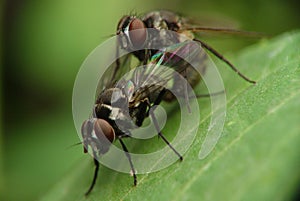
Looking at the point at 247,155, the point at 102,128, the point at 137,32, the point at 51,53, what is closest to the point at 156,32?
the point at 137,32

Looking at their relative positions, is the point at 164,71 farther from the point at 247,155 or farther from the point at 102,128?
the point at 247,155

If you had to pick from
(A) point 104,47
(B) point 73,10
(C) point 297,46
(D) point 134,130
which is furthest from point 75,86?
(C) point 297,46

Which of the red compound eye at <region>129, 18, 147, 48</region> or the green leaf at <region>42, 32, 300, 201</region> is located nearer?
the green leaf at <region>42, 32, 300, 201</region>

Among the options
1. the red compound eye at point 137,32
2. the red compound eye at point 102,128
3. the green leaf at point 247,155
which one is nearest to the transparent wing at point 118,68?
the red compound eye at point 137,32

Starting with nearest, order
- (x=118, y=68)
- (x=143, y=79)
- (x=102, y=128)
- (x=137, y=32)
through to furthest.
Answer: (x=102, y=128) → (x=143, y=79) → (x=137, y=32) → (x=118, y=68)

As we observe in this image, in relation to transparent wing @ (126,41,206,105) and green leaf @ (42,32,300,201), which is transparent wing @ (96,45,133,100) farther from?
green leaf @ (42,32,300,201)

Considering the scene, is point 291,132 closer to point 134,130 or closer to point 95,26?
point 134,130

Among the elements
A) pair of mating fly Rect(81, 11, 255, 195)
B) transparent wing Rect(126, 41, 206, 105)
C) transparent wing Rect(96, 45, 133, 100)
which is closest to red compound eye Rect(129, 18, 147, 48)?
pair of mating fly Rect(81, 11, 255, 195)
